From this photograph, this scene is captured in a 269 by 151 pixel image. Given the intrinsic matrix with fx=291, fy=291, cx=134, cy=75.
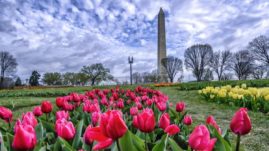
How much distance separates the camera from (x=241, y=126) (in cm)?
142

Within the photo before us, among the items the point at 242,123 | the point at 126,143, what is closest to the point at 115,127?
the point at 126,143

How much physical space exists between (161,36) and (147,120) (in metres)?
44.3

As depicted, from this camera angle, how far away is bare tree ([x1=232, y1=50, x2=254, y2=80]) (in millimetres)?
58644

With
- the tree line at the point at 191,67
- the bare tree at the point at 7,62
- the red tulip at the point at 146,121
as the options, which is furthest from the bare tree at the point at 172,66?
the red tulip at the point at 146,121

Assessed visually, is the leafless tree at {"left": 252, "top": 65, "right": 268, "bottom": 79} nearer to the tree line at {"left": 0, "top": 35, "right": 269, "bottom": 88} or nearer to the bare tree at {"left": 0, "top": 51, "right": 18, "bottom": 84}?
the tree line at {"left": 0, "top": 35, "right": 269, "bottom": 88}

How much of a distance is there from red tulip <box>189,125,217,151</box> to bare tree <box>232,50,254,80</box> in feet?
199

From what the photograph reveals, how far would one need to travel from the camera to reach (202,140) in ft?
4.11

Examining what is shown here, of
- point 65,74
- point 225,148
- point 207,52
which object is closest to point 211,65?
point 207,52

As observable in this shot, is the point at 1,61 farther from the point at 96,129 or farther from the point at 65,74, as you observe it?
the point at 96,129

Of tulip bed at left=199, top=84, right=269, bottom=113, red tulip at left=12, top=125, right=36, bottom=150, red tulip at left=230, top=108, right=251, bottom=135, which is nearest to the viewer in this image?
red tulip at left=12, top=125, right=36, bottom=150

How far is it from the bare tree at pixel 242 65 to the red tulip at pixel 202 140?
60554 millimetres

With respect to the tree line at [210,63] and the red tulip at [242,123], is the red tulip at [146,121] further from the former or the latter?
the tree line at [210,63]

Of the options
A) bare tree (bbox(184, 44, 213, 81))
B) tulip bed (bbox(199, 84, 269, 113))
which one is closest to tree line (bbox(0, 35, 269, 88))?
bare tree (bbox(184, 44, 213, 81))

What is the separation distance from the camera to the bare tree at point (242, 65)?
5864 centimetres
